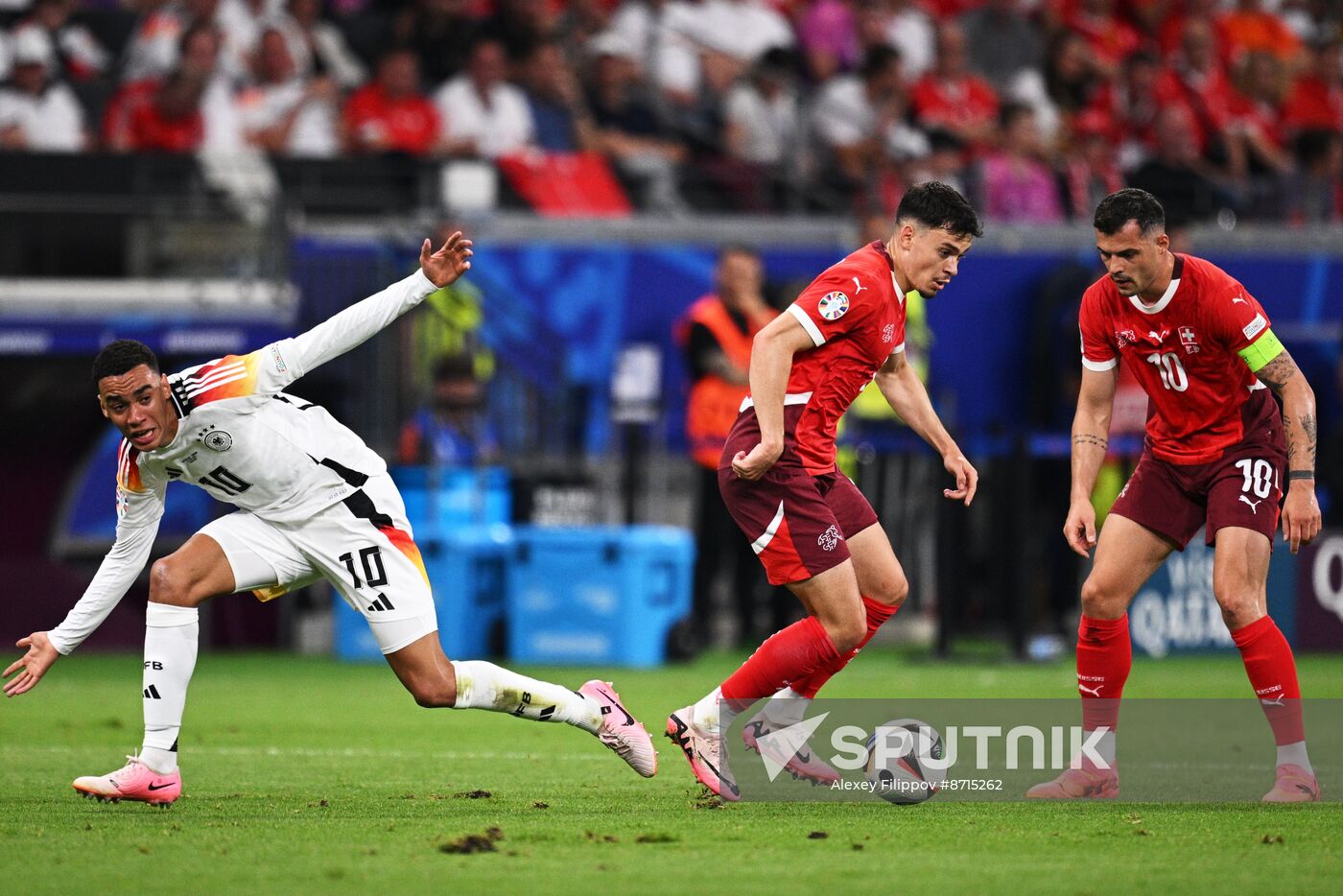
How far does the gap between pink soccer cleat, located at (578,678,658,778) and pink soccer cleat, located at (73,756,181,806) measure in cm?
155

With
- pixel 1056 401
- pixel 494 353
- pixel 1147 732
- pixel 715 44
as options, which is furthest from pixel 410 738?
pixel 715 44

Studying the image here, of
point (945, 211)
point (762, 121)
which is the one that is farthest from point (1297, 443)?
point (762, 121)

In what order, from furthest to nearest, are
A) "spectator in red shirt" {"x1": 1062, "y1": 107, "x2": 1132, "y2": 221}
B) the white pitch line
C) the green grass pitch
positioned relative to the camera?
"spectator in red shirt" {"x1": 1062, "y1": 107, "x2": 1132, "y2": 221}
the white pitch line
the green grass pitch

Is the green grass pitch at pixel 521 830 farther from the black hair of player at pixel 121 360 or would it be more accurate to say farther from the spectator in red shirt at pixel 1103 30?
the spectator in red shirt at pixel 1103 30

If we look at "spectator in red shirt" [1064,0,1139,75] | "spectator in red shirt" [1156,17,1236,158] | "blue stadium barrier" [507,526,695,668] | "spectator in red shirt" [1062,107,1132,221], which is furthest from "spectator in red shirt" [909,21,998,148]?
"blue stadium barrier" [507,526,695,668]

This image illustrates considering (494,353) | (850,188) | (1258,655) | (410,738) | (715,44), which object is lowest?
(410,738)

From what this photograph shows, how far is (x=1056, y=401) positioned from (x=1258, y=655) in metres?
8.63

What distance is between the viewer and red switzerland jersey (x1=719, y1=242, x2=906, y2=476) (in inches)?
274

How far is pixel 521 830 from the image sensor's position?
6.30 m

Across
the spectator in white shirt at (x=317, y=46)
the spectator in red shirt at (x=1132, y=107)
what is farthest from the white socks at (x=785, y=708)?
the spectator in red shirt at (x=1132, y=107)

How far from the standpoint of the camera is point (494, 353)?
14.6 m

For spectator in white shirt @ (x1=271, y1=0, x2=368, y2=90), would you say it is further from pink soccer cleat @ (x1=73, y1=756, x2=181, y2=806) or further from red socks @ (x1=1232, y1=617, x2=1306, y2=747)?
red socks @ (x1=1232, y1=617, x2=1306, y2=747)

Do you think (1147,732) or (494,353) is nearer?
(1147,732)

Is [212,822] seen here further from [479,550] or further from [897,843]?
[479,550]
